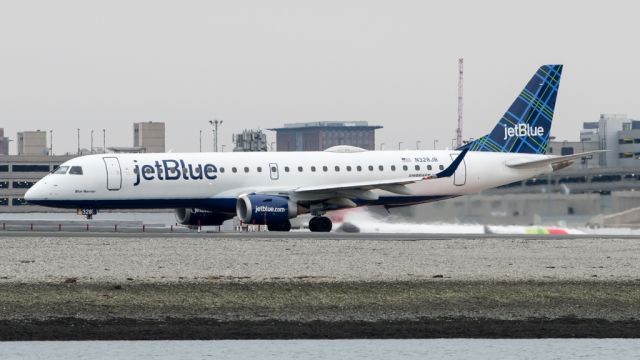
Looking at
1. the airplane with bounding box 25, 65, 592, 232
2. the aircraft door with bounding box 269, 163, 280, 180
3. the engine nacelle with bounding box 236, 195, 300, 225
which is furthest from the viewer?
the aircraft door with bounding box 269, 163, 280, 180

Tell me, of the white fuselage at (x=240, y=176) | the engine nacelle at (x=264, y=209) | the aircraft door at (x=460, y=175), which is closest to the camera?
the engine nacelle at (x=264, y=209)

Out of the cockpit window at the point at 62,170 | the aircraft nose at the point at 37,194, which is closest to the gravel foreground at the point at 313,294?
the aircraft nose at the point at 37,194

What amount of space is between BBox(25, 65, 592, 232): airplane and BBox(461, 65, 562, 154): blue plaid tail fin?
0.18 feet

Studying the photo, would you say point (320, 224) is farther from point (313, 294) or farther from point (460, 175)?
point (313, 294)

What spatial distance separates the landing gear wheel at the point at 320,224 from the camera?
69.6 metres

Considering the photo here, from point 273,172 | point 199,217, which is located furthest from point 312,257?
point 199,217

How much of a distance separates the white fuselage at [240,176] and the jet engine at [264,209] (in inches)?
61.1

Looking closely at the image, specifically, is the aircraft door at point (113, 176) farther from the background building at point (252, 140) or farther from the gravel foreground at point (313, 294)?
the background building at point (252, 140)

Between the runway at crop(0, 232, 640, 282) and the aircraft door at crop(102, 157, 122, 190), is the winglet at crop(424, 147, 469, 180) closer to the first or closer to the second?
the runway at crop(0, 232, 640, 282)

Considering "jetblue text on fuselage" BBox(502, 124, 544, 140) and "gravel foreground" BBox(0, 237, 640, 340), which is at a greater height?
"jetblue text on fuselage" BBox(502, 124, 544, 140)

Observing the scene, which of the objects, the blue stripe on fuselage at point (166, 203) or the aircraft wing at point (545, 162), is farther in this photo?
the aircraft wing at point (545, 162)

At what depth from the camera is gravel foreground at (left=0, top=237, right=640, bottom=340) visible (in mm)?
36844

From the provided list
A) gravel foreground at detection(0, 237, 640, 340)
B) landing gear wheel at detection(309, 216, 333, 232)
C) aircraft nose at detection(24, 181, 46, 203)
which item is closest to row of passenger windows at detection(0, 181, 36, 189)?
aircraft nose at detection(24, 181, 46, 203)

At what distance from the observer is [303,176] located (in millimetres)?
71562
